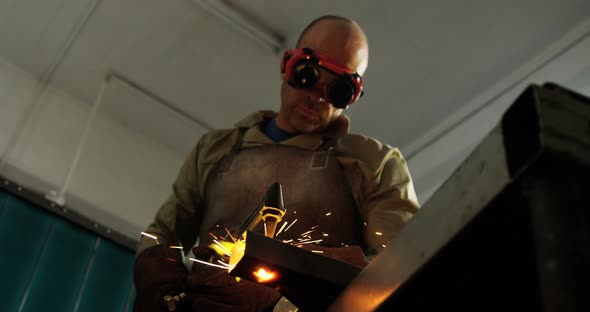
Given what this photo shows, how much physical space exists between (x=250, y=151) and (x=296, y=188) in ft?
0.78

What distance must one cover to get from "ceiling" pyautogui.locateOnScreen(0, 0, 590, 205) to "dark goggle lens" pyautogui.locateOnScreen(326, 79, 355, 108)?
4.82 feet

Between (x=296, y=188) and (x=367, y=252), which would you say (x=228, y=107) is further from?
(x=367, y=252)

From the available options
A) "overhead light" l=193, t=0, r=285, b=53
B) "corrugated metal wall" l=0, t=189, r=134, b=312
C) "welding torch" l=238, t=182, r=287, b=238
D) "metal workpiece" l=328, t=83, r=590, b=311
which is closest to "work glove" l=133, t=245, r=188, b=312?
"welding torch" l=238, t=182, r=287, b=238

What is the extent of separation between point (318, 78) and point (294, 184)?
0.31 metres

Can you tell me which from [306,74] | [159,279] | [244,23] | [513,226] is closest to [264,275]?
[513,226]

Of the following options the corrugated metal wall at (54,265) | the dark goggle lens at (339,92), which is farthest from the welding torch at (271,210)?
the corrugated metal wall at (54,265)

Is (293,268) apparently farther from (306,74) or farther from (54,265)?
(54,265)

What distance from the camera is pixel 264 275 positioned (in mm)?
1120

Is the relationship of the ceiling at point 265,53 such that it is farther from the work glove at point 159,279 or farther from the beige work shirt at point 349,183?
the work glove at point 159,279

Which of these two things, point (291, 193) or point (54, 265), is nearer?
point (291, 193)

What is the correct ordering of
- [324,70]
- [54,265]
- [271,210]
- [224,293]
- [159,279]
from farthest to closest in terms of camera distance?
1. [54,265]
2. [324,70]
3. [159,279]
4. [224,293]
5. [271,210]

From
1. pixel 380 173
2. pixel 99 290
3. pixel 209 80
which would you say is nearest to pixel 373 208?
pixel 380 173

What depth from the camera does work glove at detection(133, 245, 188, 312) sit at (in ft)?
5.47

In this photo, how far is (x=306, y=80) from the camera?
193 cm
